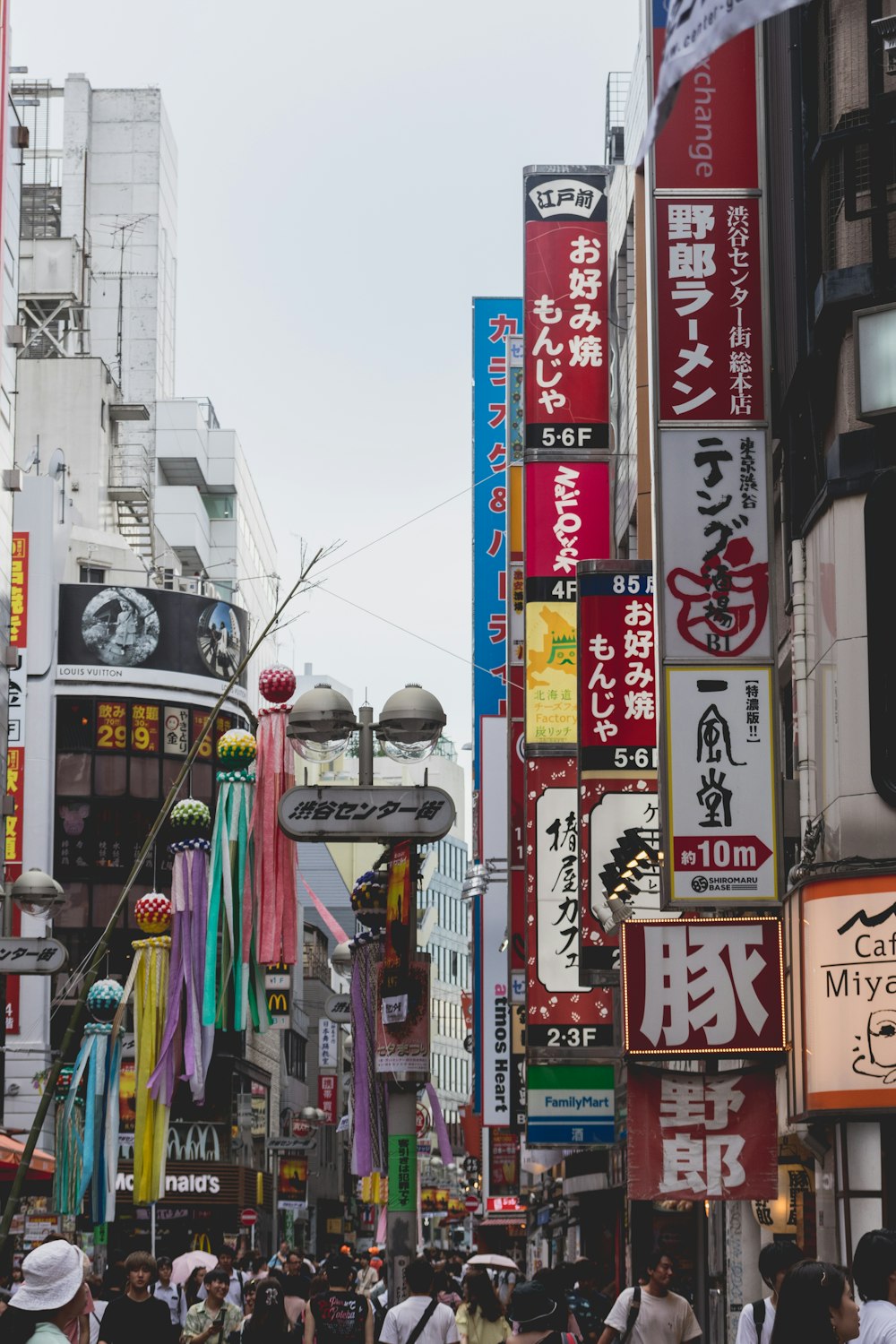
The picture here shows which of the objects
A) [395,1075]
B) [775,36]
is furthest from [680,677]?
[775,36]

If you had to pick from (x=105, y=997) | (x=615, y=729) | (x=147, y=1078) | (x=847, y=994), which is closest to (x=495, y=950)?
(x=105, y=997)

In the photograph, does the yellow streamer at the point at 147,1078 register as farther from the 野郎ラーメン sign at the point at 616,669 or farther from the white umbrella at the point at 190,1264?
the 野郎ラーメン sign at the point at 616,669

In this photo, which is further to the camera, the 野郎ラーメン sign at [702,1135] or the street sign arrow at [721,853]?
the street sign arrow at [721,853]

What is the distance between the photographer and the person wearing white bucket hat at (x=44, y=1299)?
661cm

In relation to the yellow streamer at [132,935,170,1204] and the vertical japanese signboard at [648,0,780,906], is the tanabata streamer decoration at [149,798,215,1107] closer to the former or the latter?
the yellow streamer at [132,935,170,1204]

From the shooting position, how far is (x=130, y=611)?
64.3 meters

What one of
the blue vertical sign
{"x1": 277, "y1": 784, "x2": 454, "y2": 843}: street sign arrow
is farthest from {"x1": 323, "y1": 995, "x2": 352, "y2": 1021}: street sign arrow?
the blue vertical sign

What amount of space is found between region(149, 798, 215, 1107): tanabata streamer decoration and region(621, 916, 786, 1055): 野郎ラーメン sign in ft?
19.8

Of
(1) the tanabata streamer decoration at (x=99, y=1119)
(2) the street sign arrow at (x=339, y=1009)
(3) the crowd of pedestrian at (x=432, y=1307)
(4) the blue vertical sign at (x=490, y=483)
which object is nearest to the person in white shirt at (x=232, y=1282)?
(3) the crowd of pedestrian at (x=432, y=1307)

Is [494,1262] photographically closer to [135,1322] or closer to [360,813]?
[360,813]

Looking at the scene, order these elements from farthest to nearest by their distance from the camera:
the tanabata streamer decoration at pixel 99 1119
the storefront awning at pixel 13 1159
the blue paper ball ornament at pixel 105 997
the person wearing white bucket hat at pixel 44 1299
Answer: the blue paper ball ornament at pixel 105 997, the tanabata streamer decoration at pixel 99 1119, the storefront awning at pixel 13 1159, the person wearing white bucket hat at pixel 44 1299

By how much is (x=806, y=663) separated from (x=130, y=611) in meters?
48.9

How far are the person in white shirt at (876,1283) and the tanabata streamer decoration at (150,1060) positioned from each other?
14.3m

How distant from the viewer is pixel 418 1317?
13.3 meters
